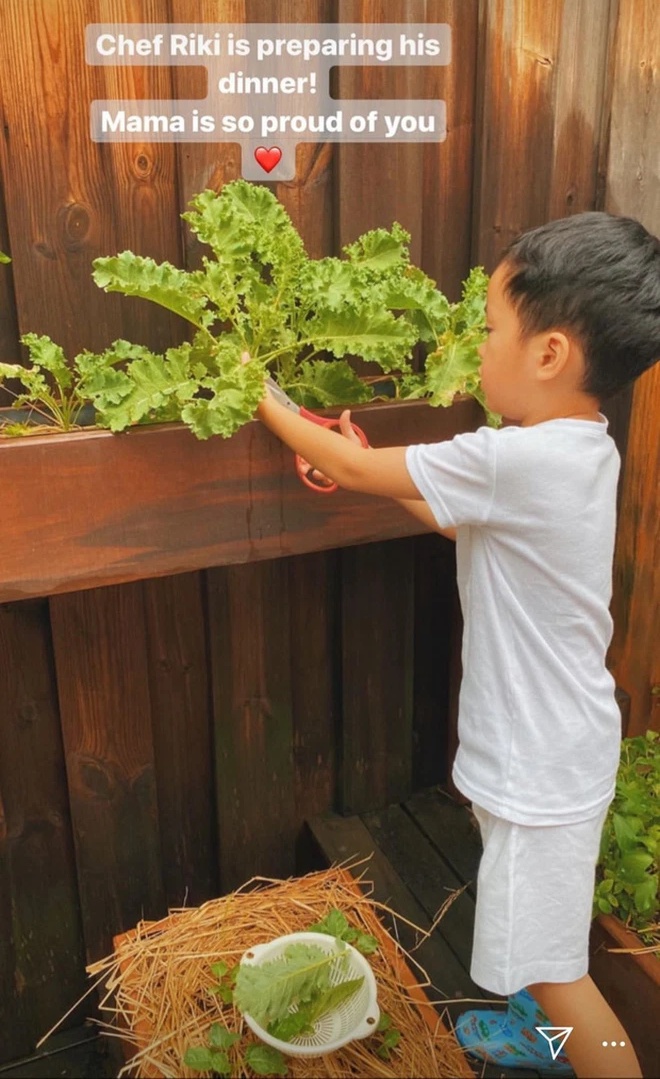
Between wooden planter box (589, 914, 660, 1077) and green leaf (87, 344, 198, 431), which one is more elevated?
green leaf (87, 344, 198, 431)

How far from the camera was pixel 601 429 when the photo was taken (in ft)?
5.47

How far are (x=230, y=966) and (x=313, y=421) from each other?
4.09 ft

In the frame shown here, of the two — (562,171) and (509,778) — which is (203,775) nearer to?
(509,778)

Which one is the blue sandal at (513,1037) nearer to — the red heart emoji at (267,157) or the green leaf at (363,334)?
the green leaf at (363,334)

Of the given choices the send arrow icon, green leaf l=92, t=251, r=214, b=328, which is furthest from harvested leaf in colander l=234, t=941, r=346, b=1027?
green leaf l=92, t=251, r=214, b=328

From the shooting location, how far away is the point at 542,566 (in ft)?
5.45

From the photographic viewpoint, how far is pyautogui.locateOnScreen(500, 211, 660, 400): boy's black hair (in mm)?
1595

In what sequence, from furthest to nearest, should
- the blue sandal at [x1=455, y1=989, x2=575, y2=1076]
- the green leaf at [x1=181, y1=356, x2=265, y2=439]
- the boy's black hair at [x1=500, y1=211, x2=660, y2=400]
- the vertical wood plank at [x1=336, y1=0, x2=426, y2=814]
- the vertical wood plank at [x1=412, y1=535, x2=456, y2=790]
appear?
the vertical wood plank at [x1=412, y1=535, x2=456, y2=790], the vertical wood plank at [x1=336, y1=0, x2=426, y2=814], the blue sandal at [x1=455, y1=989, x2=575, y2=1076], the green leaf at [x1=181, y1=356, x2=265, y2=439], the boy's black hair at [x1=500, y1=211, x2=660, y2=400]

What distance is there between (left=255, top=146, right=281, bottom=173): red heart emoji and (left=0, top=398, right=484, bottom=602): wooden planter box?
0.60 meters

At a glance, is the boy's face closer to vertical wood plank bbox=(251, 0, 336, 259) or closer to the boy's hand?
the boy's hand

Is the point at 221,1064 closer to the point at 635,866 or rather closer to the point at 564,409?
the point at 635,866

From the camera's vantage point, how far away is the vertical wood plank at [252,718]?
8.03ft

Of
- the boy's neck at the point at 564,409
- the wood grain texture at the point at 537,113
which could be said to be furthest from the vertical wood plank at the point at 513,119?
the boy's neck at the point at 564,409

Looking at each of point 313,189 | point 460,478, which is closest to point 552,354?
point 460,478
